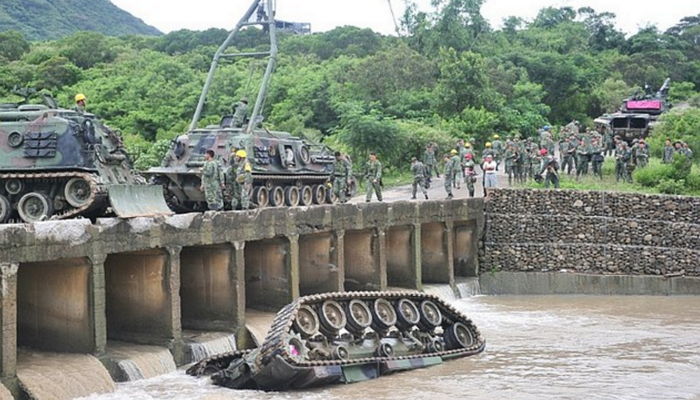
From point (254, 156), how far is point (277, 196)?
160 cm

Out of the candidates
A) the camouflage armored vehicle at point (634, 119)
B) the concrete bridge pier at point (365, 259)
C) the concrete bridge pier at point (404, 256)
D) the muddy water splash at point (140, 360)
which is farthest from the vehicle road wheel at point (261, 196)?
the camouflage armored vehicle at point (634, 119)

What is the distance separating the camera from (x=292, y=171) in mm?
30062

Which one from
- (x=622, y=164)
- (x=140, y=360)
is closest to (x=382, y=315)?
(x=140, y=360)

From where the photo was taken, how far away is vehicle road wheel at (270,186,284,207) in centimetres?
2914

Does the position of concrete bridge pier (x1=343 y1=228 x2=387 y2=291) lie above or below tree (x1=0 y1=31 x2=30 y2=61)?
below

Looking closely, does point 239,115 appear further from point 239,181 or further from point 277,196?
point 239,181

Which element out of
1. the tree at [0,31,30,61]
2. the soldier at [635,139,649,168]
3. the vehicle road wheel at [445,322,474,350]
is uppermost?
the tree at [0,31,30,61]

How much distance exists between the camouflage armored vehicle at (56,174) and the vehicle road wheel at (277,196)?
617 cm

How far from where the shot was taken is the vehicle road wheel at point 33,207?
22.7 m

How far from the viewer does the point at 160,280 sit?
1922 centimetres

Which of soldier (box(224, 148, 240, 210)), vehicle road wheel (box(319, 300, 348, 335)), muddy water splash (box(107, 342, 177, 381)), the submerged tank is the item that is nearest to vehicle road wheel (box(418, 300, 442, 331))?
the submerged tank

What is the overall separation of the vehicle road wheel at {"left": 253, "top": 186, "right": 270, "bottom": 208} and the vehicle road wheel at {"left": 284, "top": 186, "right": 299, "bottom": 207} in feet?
3.10

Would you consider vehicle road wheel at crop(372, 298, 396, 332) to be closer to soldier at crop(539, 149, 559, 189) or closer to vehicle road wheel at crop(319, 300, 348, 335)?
vehicle road wheel at crop(319, 300, 348, 335)

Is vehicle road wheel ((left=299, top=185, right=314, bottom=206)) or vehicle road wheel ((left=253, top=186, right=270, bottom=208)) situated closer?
vehicle road wheel ((left=253, top=186, right=270, bottom=208))
